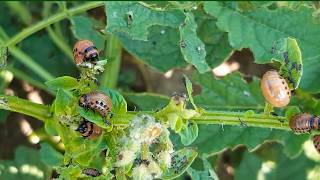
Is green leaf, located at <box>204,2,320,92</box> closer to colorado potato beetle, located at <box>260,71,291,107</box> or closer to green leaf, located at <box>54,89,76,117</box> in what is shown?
colorado potato beetle, located at <box>260,71,291,107</box>

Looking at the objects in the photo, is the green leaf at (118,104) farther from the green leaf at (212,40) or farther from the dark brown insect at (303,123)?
the green leaf at (212,40)

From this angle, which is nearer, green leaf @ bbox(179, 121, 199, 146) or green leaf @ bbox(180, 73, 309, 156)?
green leaf @ bbox(179, 121, 199, 146)

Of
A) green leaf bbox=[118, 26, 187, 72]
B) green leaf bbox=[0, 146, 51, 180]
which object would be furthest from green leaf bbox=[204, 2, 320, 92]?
green leaf bbox=[0, 146, 51, 180]

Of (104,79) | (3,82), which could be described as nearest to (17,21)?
(3,82)

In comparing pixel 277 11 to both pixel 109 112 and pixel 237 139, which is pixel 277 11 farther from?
pixel 109 112

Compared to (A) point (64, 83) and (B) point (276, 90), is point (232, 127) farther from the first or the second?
(A) point (64, 83)
